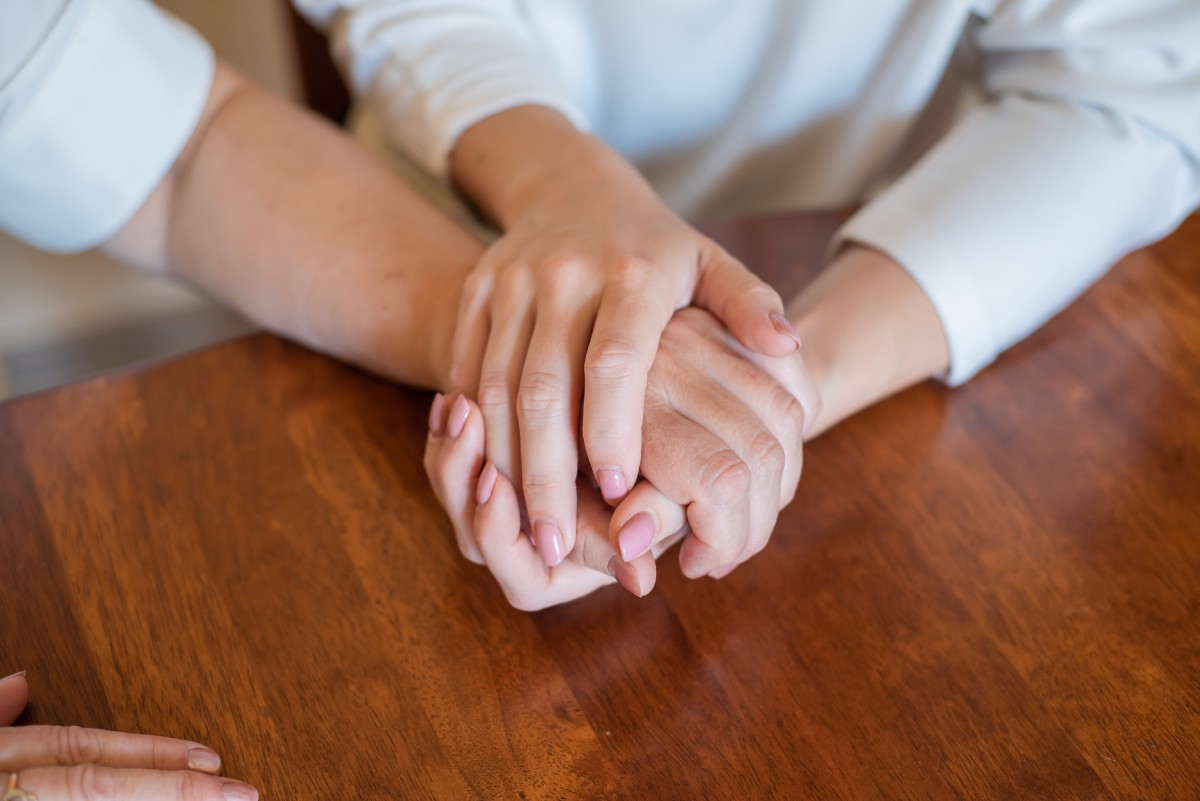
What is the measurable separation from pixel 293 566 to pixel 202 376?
0.56 feet

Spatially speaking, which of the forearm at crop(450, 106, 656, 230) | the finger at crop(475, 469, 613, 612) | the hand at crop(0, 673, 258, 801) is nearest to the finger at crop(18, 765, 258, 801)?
the hand at crop(0, 673, 258, 801)

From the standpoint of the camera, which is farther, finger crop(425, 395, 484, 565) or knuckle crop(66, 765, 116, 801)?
finger crop(425, 395, 484, 565)

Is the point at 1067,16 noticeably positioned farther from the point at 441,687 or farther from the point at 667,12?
the point at 441,687

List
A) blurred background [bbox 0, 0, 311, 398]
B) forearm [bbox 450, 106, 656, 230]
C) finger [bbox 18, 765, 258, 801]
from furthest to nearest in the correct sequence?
blurred background [bbox 0, 0, 311, 398] → forearm [bbox 450, 106, 656, 230] → finger [bbox 18, 765, 258, 801]

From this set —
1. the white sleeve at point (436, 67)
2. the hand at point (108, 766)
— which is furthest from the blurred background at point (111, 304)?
the hand at point (108, 766)

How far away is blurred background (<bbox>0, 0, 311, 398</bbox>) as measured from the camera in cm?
144

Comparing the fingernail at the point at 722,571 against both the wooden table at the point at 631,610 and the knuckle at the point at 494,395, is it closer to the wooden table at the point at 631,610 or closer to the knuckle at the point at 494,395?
the wooden table at the point at 631,610

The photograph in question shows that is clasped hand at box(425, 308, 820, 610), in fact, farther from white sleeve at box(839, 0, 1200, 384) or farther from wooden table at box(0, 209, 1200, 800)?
white sleeve at box(839, 0, 1200, 384)

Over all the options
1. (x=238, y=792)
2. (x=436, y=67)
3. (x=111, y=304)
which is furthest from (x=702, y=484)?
(x=111, y=304)

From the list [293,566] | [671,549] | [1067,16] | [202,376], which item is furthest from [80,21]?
[1067,16]

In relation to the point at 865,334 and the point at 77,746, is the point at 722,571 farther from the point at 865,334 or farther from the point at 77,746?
the point at 77,746

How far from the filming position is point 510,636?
0.50m

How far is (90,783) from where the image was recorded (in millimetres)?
401

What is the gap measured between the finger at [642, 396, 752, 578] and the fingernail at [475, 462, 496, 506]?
78mm
